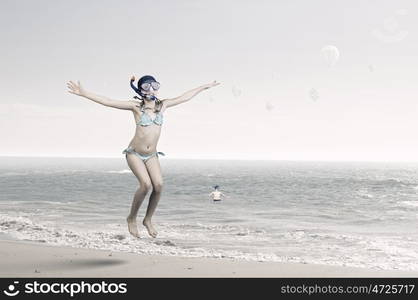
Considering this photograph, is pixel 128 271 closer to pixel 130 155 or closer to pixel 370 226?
pixel 130 155

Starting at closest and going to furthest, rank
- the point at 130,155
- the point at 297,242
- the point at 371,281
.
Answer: the point at 130,155, the point at 371,281, the point at 297,242

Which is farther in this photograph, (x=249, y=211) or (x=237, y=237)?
(x=249, y=211)

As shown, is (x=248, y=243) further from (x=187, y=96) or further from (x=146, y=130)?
(x=146, y=130)

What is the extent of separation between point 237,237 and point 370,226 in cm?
1364

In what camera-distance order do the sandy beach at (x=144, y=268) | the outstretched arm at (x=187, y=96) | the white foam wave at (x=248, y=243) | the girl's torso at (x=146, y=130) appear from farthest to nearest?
the white foam wave at (x=248, y=243)
the sandy beach at (x=144, y=268)
the outstretched arm at (x=187, y=96)
the girl's torso at (x=146, y=130)

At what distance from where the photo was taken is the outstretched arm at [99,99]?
5723 millimetres

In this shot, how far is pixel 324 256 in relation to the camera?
641 inches

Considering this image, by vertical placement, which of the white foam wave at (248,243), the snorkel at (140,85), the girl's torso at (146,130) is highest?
the white foam wave at (248,243)

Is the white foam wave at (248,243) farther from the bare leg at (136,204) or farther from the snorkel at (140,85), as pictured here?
the snorkel at (140,85)

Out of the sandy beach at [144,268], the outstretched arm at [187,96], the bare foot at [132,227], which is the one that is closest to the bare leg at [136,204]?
the bare foot at [132,227]

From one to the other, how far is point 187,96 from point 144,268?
434 cm

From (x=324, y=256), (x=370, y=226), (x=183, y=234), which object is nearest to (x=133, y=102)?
(x=324, y=256)

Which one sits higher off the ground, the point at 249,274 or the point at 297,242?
the point at 297,242

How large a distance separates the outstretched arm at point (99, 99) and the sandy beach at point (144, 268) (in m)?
3.86
